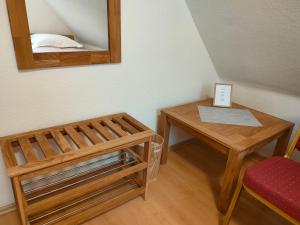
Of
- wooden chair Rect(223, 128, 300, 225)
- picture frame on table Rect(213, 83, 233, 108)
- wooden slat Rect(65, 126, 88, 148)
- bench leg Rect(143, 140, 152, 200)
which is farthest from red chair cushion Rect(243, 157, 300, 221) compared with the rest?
wooden slat Rect(65, 126, 88, 148)

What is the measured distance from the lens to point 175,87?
2.06 meters

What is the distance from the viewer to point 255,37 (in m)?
1.57

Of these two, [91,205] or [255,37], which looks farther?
[255,37]

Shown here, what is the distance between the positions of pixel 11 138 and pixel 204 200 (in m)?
1.36

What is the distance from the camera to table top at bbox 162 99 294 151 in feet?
4.74

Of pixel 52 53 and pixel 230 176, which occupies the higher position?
pixel 52 53

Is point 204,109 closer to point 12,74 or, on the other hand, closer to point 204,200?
point 204,200

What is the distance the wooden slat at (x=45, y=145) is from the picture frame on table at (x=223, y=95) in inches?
54.6

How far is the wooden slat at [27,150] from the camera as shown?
1.14 meters

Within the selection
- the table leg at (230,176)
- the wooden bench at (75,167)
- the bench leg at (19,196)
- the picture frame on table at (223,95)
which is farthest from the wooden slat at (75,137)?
the picture frame on table at (223,95)

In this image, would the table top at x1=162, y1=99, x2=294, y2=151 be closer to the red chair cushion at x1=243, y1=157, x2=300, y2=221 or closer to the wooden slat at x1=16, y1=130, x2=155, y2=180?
the red chair cushion at x1=243, y1=157, x2=300, y2=221

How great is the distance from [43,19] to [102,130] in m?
0.74

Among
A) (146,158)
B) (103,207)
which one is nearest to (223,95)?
(146,158)

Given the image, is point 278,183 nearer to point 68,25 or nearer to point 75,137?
point 75,137
